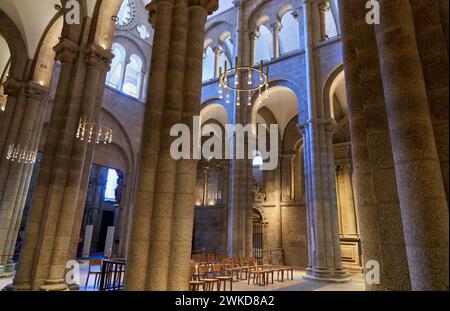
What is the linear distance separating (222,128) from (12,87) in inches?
557

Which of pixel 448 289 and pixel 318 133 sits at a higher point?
pixel 318 133

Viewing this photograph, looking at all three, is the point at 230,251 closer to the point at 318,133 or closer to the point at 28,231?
the point at 318,133

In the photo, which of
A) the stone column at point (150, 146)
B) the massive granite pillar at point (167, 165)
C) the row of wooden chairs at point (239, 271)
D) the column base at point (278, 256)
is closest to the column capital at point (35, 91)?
the stone column at point (150, 146)

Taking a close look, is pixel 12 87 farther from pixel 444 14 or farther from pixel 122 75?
pixel 444 14

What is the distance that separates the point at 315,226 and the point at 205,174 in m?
11.8

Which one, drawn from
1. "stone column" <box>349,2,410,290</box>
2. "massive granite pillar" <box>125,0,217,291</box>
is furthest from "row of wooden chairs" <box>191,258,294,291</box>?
"stone column" <box>349,2,410,290</box>

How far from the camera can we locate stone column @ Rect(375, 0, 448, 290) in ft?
7.54

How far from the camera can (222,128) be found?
22719 millimetres

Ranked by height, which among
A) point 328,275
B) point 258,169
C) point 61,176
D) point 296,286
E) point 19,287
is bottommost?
point 296,286

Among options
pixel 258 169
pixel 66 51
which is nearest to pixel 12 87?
pixel 66 51

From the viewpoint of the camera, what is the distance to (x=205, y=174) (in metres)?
22.2

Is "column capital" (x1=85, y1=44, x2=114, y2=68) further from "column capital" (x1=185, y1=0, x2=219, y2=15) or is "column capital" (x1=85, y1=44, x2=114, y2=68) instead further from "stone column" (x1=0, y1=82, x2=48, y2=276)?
"stone column" (x1=0, y1=82, x2=48, y2=276)
